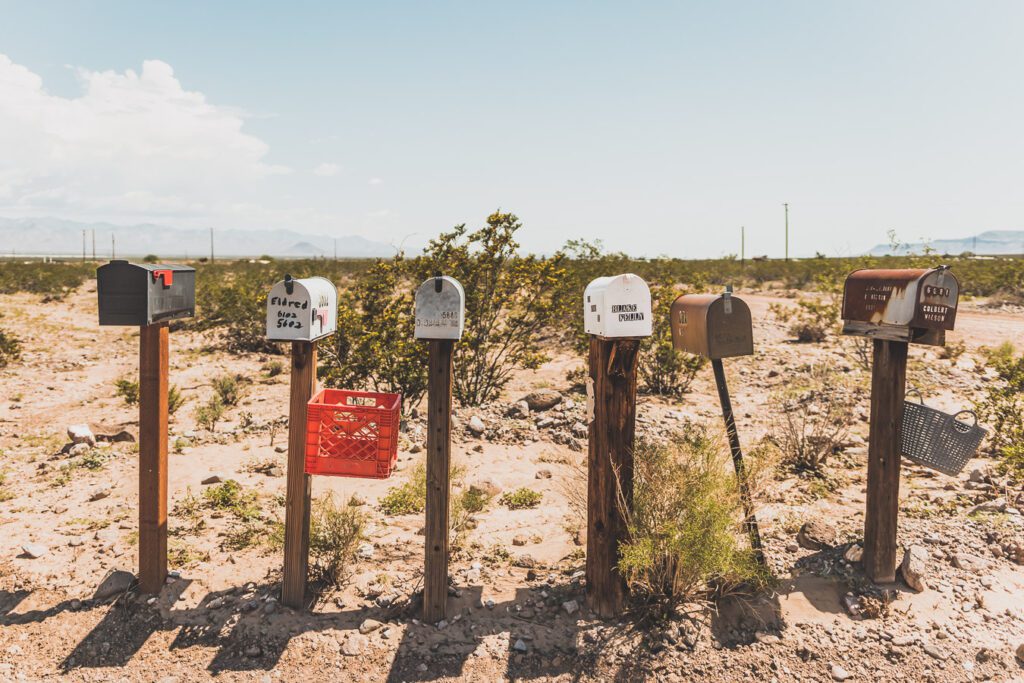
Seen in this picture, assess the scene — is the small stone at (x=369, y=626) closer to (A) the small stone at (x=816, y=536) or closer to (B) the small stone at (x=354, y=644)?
(B) the small stone at (x=354, y=644)

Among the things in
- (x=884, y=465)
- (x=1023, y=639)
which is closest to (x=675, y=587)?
(x=884, y=465)

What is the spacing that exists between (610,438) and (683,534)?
2.00ft

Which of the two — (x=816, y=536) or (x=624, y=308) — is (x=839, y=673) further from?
(x=624, y=308)

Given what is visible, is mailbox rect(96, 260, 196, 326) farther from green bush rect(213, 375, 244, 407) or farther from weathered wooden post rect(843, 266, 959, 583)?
green bush rect(213, 375, 244, 407)

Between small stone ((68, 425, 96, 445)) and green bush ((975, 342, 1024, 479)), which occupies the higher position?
green bush ((975, 342, 1024, 479))

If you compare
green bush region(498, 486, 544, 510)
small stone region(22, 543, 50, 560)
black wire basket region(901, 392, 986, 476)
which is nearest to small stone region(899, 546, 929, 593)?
black wire basket region(901, 392, 986, 476)

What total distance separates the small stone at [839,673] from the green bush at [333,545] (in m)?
2.61

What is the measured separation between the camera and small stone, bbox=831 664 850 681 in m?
3.07

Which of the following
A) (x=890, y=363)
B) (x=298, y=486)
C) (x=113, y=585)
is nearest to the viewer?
(x=298, y=486)

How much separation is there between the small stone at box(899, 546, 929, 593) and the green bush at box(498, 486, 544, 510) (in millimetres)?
2370

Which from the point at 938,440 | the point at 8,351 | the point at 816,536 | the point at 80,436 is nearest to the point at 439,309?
the point at 816,536

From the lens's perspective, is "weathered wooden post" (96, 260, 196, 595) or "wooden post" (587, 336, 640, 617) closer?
"wooden post" (587, 336, 640, 617)

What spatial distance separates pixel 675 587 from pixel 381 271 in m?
5.04

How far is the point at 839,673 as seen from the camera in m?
3.09
